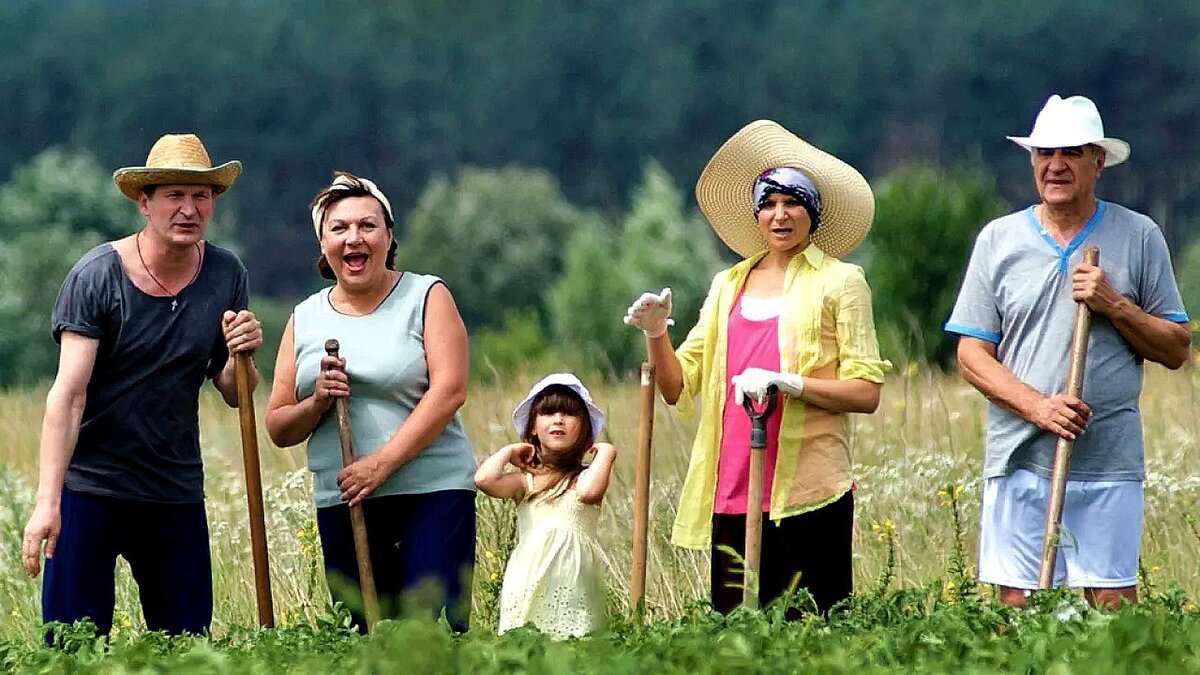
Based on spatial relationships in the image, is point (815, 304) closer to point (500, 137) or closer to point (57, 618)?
point (57, 618)

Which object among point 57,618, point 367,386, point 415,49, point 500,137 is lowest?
point 57,618

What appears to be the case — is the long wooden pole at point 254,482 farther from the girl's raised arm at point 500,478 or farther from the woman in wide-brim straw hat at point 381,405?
the girl's raised arm at point 500,478

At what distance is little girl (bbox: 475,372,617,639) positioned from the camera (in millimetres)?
5875

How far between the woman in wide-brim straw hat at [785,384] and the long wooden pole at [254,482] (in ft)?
3.89

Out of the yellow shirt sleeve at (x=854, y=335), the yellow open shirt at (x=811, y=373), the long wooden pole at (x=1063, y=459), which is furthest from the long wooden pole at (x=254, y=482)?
the long wooden pole at (x=1063, y=459)

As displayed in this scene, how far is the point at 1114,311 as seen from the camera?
18.8 ft

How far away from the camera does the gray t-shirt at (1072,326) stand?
5.88 meters

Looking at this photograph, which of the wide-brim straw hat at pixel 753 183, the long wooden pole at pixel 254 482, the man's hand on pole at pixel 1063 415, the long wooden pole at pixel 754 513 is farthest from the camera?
the wide-brim straw hat at pixel 753 183

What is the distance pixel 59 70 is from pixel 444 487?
86.3m

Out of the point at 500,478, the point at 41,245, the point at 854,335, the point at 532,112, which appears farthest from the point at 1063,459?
the point at 532,112

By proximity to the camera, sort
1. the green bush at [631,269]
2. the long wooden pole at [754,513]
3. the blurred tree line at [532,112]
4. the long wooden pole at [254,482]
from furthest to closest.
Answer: the blurred tree line at [532,112] → the green bush at [631,269] → the long wooden pole at [254,482] → the long wooden pole at [754,513]

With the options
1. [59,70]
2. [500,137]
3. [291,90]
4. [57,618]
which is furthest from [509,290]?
[57,618]

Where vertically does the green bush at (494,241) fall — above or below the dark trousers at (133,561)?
above

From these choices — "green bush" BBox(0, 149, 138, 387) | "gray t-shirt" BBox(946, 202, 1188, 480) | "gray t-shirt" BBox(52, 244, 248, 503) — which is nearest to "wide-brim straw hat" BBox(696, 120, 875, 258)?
"gray t-shirt" BBox(946, 202, 1188, 480)
